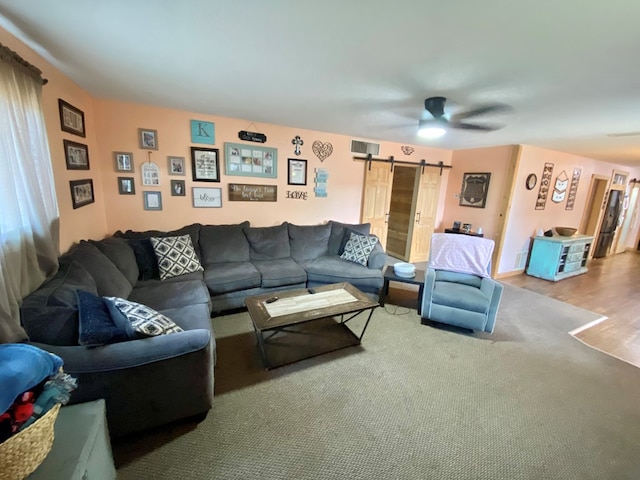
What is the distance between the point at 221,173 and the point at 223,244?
100 centimetres

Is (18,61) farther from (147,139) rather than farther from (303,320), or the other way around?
(303,320)

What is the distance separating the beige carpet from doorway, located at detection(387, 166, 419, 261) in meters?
3.05

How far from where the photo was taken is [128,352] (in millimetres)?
1445

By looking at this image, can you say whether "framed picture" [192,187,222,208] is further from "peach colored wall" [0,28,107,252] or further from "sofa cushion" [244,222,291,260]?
"peach colored wall" [0,28,107,252]

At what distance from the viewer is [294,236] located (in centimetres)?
395

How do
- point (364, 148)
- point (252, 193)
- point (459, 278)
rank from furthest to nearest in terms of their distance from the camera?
point (364, 148) < point (252, 193) < point (459, 278)

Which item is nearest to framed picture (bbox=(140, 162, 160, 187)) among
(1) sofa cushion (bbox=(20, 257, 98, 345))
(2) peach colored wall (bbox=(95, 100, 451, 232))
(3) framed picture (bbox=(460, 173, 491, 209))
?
(2) peach colored wall (bbox=(95, 100, 451, 232))

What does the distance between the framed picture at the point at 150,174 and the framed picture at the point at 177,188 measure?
0.57ft

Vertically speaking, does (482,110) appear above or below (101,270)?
above

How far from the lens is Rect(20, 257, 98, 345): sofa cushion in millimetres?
1405

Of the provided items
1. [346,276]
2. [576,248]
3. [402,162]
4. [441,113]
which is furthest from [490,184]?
[346,276]

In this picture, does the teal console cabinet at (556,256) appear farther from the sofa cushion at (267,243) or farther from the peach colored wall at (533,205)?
the sofa cushion at (267,243)

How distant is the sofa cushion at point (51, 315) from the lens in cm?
141

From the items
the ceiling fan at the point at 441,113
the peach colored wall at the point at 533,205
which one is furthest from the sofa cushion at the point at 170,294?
the peach colored wall at the point at 533,205
